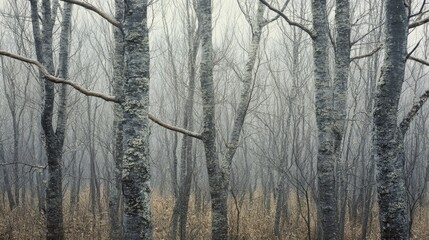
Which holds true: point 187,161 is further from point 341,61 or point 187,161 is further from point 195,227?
point 341,61

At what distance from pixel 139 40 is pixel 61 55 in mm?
3329

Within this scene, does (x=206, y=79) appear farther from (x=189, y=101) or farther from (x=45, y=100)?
(x=189, y=101)

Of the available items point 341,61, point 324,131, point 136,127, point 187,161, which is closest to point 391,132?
point 324,131

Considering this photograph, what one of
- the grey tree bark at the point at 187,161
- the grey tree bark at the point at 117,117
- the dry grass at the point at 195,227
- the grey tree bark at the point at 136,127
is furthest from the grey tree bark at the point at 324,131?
the dry grass at the point at 195,227

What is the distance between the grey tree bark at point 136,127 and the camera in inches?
91.4

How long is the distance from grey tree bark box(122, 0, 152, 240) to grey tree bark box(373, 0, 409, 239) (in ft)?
4.38

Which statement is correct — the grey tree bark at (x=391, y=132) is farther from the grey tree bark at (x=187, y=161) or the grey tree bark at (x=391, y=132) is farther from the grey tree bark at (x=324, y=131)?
the grey tree bark at (x=187, y=161)

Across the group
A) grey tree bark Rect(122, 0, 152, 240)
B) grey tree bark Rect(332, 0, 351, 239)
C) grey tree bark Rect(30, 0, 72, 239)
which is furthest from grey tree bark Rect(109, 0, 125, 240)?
grey tree bark Rect(332, 0, 351, 239)

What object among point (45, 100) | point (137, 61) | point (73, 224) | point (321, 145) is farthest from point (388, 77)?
point (73, 224)

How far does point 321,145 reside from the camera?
3.38 meters

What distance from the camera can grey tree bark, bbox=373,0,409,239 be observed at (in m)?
→ 2.22

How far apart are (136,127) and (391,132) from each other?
4.76 feet

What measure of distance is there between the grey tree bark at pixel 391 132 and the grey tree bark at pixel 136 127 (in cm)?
134

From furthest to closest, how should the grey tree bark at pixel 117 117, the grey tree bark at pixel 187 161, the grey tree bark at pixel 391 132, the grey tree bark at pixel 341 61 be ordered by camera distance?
1. the grey tree bark at pixel 187 161
2. the grey tree bark at pixel 117 117
3. the grey tree bark at pixel 341 61
4. the grey tree bark at pixel 391 132
